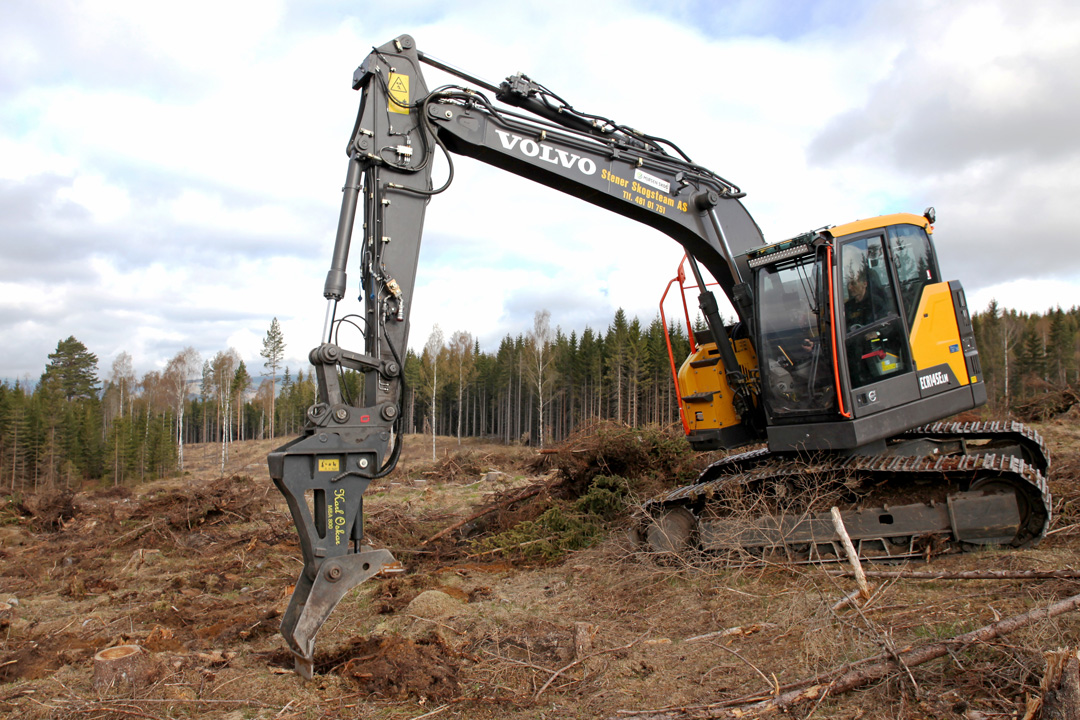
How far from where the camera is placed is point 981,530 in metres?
6.28

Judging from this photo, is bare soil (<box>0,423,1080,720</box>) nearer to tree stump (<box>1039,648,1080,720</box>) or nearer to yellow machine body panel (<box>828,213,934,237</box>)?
tree stump (<box>1039,648,1080,720</box>)

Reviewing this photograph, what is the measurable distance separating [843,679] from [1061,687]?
1.07 metres

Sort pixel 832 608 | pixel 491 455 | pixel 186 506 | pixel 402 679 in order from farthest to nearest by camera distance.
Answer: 1. pixel 491 455
2. pixel 186 506
3. pixel 832 608
4. pixel 402 679

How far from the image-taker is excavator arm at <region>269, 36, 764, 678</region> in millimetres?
4797

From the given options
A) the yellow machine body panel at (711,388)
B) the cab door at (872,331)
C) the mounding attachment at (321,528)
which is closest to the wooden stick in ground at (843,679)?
the mounding attachment at (321,528)

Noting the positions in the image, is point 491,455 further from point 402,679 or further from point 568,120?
point 402,679

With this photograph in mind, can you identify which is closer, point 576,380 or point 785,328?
point 785,328

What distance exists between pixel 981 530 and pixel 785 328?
8.49 ft

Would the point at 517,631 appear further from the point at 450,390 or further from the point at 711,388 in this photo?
the point at 450,390

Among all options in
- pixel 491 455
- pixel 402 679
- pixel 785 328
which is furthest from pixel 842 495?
pixel 491 455

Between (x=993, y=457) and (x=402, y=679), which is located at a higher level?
(x=993, y=457)

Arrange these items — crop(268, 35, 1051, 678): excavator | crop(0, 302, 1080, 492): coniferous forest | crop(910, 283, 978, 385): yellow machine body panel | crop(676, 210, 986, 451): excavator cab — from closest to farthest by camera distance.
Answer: crop(268, 35, 1051, 678): excavator → crop(676, 210, 986, 451): excavator cab → crop(910, 283, 978, 385): yellow machine body panel → crop(0, 302, 1080, 492): coniferous forest

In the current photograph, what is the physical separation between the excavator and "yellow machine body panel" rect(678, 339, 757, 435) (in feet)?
0.07

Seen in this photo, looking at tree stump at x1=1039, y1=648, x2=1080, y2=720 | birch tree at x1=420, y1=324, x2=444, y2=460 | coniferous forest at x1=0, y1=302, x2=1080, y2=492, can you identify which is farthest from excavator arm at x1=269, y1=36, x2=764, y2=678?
birch tree at x1=420, y1=324, x2=444, y2=460
